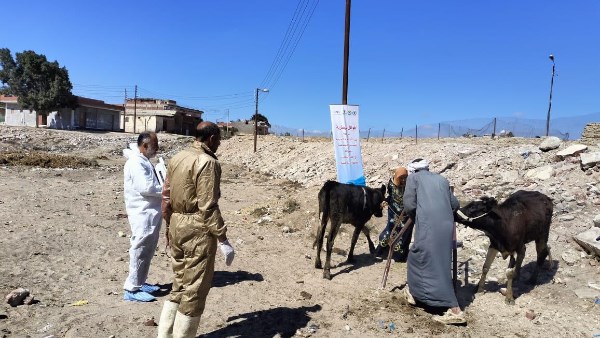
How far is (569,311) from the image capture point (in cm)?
530

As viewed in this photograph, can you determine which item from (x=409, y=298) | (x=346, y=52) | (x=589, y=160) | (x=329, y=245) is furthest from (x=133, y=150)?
(x=589, y=160)

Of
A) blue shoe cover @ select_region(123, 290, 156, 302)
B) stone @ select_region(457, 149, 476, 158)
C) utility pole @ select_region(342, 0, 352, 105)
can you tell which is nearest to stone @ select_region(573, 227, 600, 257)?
blue shoe cover @ select_region(123, 290, 156, 302)

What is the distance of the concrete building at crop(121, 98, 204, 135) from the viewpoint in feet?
169

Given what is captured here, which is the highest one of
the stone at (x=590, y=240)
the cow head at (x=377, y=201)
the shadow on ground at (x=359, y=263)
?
the cow head at (x=377, y=201)

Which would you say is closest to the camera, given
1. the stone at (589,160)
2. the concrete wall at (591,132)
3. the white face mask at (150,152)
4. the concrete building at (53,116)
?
the white face mask at (150,152)

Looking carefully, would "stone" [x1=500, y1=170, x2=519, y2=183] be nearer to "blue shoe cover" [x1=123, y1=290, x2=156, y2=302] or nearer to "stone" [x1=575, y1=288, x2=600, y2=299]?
"stone" [x1=575, y1=288, x2=600, y2=299]

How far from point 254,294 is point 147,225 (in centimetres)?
171

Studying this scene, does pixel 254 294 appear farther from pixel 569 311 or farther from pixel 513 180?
pixel 513 180

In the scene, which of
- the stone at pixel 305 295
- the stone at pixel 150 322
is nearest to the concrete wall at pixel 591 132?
the stone at pixel 305 295

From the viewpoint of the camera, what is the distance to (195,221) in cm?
356

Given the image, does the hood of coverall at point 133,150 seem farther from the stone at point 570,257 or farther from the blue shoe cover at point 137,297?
the stone at point 570,257

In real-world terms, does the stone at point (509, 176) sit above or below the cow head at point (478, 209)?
above

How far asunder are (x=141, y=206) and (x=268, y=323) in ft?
6.62

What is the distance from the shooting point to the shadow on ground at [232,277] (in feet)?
19.8
